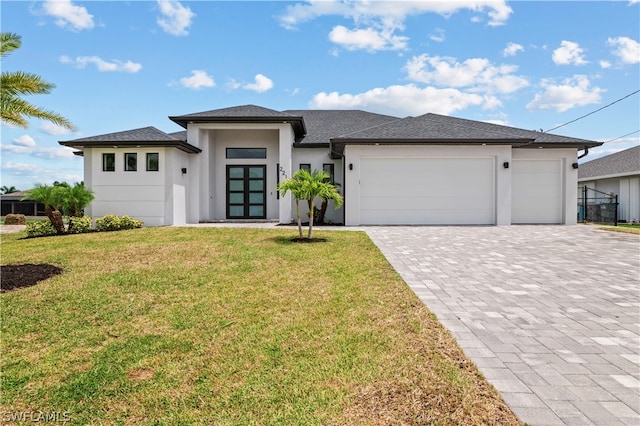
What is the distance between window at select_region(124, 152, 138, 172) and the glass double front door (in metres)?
4.15

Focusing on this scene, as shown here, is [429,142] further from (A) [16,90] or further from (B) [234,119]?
(A) [16,90]

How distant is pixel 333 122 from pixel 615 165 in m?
18.7

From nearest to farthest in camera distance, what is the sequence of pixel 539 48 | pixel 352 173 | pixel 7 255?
pixel 7 255, pixel 352 173, pixel 539 48

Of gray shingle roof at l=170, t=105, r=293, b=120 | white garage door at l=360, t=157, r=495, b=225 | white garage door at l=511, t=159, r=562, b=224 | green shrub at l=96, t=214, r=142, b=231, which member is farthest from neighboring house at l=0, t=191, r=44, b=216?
white garage door at l=511, t=159, r=562, b=224

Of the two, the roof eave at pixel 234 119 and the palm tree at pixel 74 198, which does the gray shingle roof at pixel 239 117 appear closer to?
the roof eave at pixel 234 119

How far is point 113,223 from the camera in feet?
41.6

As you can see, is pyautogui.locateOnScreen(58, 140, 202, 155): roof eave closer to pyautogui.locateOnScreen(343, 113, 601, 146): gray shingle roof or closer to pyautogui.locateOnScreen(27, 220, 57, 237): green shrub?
pyautogui.locateOnScreen(27, 220, 57, 237): green shrub

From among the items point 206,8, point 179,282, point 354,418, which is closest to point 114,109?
point 206,8

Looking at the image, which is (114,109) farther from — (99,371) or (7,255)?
(99,371)

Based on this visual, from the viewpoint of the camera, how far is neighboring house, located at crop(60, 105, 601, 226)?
45.0 feet

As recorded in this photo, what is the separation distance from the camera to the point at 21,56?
687 centimetres

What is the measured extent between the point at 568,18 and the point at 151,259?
58.6 ft

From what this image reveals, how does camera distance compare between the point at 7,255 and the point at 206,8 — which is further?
the point at 206,8

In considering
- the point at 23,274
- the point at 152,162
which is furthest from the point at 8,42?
the point at 152,162
